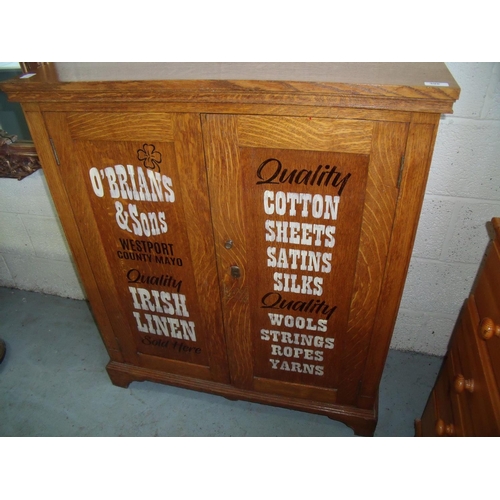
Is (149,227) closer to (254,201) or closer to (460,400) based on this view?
(254,201)

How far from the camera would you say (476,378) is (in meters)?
1.01

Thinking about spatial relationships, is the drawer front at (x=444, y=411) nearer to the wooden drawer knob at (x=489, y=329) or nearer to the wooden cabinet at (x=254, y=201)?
the wooden cabinet at (x=254, y=201)

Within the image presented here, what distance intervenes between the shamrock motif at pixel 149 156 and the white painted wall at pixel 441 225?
0.97 m

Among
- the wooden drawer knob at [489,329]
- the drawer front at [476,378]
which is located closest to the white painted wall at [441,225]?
the drawer front at [476,378]

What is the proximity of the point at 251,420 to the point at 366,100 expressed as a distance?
1.38 m

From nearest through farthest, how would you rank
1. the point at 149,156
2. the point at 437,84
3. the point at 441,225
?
the point at 437,84 < the point at 149,156 < the point at 441,225

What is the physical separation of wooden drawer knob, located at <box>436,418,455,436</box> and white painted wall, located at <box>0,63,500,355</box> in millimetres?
666

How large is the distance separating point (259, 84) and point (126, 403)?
152 cm

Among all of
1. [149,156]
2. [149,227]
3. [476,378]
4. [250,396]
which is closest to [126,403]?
[250,396]

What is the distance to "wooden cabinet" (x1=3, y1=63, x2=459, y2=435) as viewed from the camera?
926mm

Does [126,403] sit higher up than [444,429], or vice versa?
[444,429]

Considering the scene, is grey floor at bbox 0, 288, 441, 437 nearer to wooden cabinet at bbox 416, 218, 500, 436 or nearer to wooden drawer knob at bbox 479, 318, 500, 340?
wooden cabinet at bbox 416, 218, 500, 436

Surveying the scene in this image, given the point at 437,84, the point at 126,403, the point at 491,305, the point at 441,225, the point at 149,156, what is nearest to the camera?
the point at 437,84

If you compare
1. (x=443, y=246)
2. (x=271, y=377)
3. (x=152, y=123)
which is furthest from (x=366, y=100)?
(x=271, y=377)
